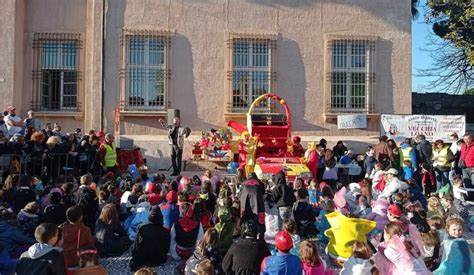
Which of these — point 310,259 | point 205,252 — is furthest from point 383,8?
point 310,259

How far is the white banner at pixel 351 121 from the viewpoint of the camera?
57.9 feet

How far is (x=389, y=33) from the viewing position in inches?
709

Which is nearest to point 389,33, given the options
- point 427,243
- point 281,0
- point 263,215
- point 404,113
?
point 404,113

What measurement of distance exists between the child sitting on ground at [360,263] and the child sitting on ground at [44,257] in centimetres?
310

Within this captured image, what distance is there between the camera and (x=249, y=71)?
17.7 meters

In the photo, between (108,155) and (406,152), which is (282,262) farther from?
(406,152)

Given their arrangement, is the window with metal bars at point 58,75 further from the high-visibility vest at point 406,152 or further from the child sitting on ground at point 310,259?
the child sitting on ground at point 310,259

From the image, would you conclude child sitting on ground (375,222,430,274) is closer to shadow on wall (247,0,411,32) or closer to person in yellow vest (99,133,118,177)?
person in yellow vest (99,133,118,177)

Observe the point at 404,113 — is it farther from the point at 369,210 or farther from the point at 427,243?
the point at 427,243

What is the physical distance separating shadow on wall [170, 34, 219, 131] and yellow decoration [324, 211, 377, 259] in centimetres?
1035

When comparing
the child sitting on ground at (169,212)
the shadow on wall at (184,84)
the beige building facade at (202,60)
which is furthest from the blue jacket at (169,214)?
the shadow on wall at (184,84)

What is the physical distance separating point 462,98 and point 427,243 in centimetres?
1967

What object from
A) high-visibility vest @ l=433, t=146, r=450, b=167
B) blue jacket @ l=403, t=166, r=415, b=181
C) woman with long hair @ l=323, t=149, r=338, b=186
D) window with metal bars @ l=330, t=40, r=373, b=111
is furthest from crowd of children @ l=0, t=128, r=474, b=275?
window with metal bars @ l=330, t=40, r=373, b=111

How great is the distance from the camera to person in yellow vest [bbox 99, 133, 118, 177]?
44.4 feet
